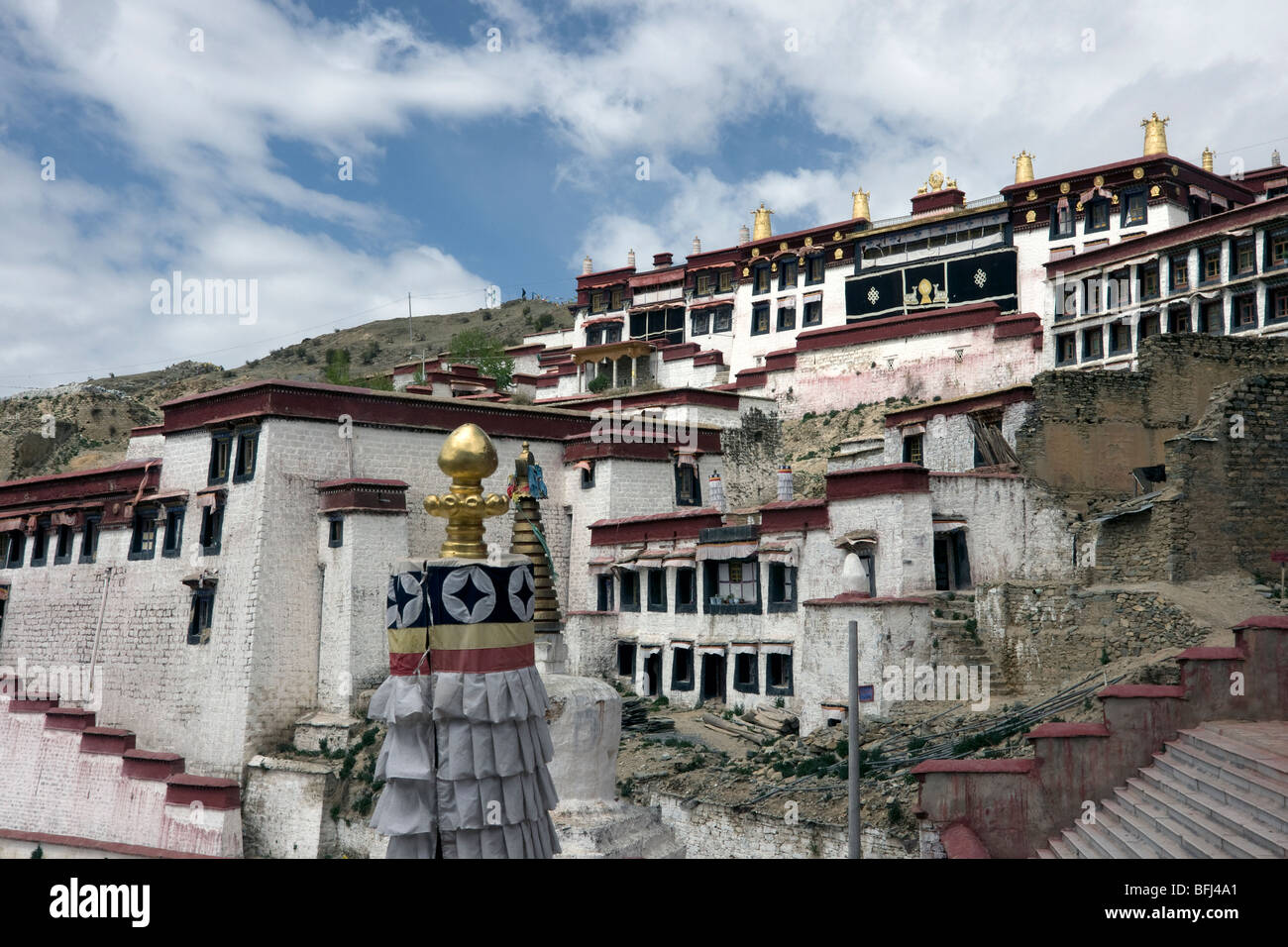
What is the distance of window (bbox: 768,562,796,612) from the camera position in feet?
80.7

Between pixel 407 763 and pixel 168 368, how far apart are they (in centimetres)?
8772

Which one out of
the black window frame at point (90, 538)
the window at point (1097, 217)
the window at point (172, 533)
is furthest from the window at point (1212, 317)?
the black window frame at point (90, 538)

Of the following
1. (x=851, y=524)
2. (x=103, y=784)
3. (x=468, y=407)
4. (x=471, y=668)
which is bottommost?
(x=103, y=784)

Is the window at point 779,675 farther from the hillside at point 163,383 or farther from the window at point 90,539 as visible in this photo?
the hillside at point 163,383

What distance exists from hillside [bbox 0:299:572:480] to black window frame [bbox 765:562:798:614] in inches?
1145

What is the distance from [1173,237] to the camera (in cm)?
3525

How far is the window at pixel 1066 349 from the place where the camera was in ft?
120

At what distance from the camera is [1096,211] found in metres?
40.1

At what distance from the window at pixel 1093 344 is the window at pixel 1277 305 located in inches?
198

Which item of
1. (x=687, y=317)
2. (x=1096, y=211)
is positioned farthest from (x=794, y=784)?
(x=687, y=317)

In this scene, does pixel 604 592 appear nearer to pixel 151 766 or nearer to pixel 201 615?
pixel 201 615

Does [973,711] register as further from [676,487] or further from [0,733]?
[0,733]

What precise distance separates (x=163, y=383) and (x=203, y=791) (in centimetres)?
5525

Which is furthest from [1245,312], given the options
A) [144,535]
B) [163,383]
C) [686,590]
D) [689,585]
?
[163,383]
